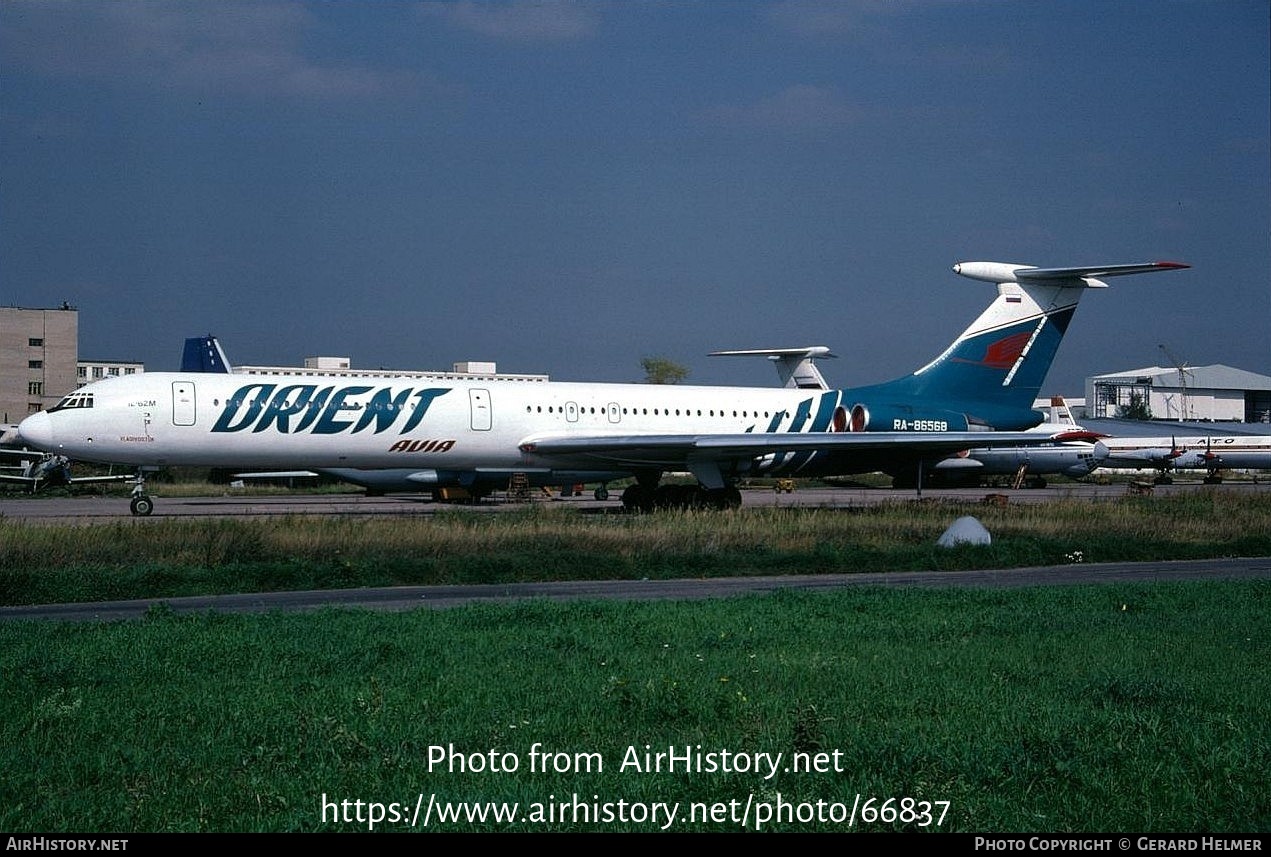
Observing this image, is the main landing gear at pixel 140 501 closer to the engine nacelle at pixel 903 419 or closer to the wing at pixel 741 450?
the wing at pixel 741 450

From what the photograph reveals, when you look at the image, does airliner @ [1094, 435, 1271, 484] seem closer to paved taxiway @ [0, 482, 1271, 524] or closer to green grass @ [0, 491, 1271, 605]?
paved taxiway @ [0, 482, 1271, 524]

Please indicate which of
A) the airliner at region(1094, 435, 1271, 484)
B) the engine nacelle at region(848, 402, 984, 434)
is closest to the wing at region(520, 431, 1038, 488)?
the engine nacelle at region(848, 402, 984, 434)

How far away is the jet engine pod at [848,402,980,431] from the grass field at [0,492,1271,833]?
19.3 metres

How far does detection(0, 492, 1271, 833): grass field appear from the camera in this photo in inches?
241

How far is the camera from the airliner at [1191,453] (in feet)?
215

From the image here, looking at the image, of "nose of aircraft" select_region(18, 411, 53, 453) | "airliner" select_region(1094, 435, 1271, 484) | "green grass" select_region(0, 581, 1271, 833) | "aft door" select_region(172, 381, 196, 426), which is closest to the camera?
"green grass" select_region(0, 581, 1271, 833)

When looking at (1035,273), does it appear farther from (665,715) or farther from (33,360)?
(33,360)

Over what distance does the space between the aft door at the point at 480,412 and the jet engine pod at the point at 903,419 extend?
413 inches

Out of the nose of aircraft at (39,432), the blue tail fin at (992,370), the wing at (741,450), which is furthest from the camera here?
the blue tail fin at (992,370)

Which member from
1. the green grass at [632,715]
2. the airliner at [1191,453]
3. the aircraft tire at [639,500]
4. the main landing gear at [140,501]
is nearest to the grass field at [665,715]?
the green grass at [632,715]

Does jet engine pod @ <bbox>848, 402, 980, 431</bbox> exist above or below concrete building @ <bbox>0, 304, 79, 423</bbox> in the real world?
below

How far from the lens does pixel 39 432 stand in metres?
27.2

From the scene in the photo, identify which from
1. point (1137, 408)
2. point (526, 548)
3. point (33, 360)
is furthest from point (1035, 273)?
point (1137, 408)

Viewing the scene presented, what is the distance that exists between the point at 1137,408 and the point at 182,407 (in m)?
117
